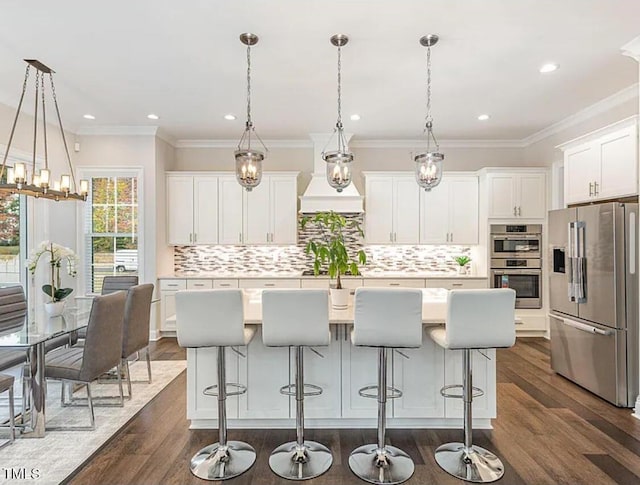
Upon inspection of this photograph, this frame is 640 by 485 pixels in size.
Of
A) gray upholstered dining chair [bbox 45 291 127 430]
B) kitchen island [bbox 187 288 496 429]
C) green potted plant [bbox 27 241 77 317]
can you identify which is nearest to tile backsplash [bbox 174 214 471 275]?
green potted plant [bbox 27 241 77 317]

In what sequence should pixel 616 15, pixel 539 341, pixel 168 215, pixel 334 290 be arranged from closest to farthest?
pixel 616 15, pixel 334 290, pixel 539 341, pixel 168 215

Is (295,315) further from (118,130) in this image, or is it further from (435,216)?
(118,130)

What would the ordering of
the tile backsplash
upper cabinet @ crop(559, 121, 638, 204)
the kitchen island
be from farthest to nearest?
the tile backsplash
upper cabinet @ crop(559, 121, 638, 204)
the kitchen island

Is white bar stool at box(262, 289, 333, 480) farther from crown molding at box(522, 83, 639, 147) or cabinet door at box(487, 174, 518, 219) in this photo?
cabinet door at box(487, 174, 518, 219)

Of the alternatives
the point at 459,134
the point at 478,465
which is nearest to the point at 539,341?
the point at 459,134

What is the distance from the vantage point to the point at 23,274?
4.79 metres

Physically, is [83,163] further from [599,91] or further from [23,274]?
[599,91]

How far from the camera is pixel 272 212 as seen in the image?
5957 millimetres

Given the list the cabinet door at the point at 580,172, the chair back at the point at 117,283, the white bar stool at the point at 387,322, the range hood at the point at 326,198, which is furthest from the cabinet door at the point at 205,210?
the cabinet door at the point at 580,172

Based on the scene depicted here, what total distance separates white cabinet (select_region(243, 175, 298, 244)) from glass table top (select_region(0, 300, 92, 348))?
2644 millimetres

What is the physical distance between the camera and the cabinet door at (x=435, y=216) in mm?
5930

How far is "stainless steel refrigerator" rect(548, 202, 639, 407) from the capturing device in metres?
3.41

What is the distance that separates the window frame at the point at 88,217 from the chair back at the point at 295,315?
12.1 feet

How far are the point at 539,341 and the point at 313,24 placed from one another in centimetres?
502
